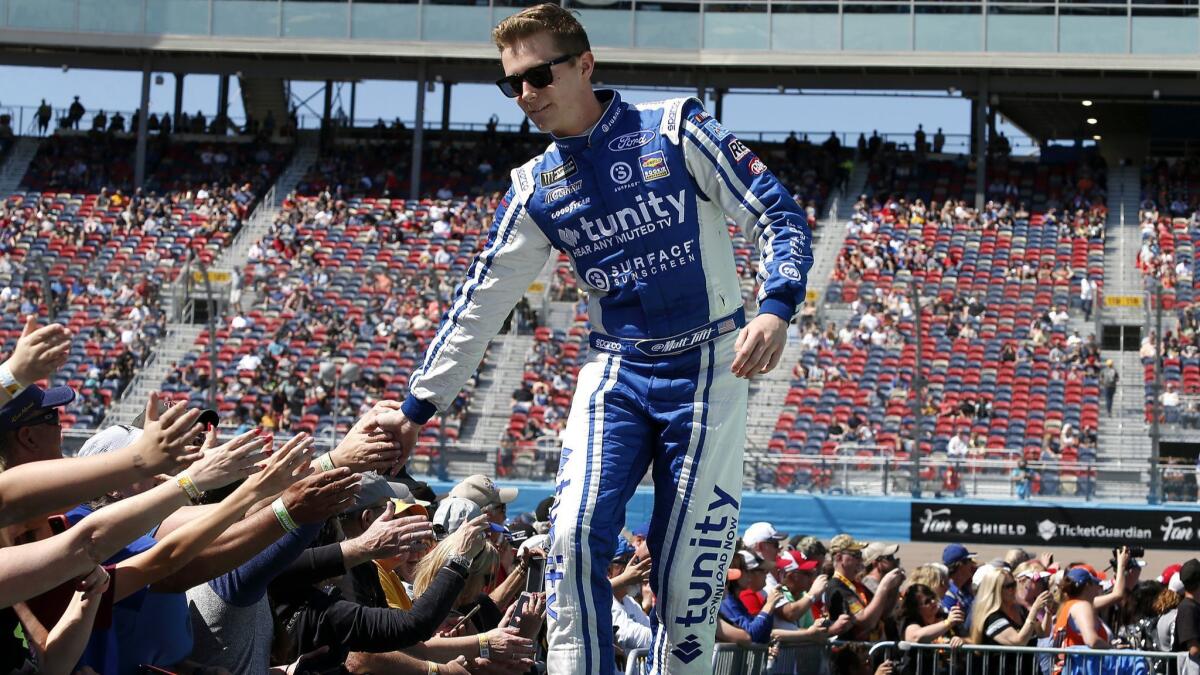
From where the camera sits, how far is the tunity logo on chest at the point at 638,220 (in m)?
5.27

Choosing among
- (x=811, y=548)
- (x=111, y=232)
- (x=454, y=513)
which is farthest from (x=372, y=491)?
(x=111, y=232)

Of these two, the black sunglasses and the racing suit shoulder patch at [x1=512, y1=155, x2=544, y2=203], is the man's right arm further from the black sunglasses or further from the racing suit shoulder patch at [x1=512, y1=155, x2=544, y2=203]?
the black sunglasses

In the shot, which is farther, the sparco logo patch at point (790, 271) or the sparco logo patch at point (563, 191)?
the sparco logo patch at point (563, 191)

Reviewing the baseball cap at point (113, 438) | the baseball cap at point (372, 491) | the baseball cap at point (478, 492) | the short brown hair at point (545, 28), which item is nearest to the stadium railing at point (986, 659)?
the baseball cap at point (478, 492)

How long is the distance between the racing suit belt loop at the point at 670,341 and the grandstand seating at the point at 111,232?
2573cm

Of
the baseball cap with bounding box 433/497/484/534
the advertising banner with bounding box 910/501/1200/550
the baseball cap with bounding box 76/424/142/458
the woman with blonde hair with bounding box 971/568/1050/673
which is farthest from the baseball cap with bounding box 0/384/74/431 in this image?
the advertising banner with bounding box 910/501/1200/550

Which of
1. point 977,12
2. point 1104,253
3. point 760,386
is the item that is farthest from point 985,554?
point 977,12

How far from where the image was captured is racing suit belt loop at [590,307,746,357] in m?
5.22

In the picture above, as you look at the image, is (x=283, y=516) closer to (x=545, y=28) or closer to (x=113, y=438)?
(x=113, y=438)

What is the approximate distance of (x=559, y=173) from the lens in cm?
541

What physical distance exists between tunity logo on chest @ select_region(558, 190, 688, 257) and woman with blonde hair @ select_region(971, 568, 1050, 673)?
5.39 metres

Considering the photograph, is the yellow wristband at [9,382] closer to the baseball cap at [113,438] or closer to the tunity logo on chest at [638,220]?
the baseball cap at [113,438]

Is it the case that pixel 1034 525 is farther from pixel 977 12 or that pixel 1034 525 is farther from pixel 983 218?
pixel 977 12

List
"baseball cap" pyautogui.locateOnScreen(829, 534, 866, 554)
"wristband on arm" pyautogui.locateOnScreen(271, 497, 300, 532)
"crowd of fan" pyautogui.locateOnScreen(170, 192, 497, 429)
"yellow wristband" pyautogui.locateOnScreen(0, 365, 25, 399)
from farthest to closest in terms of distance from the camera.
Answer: "crowd of fan" pyautogui.locateOnScreen(170, 192, 497, 429), "baseball cap" pyautogui.locateOnScreen(829, 534, 866, 554), "wristband on arm" pyautogui.locateOnScreen(271, 497, 300, 532), "yellow wristband" pyautogui.locateOnScreen(0, 365, 25, 399)
